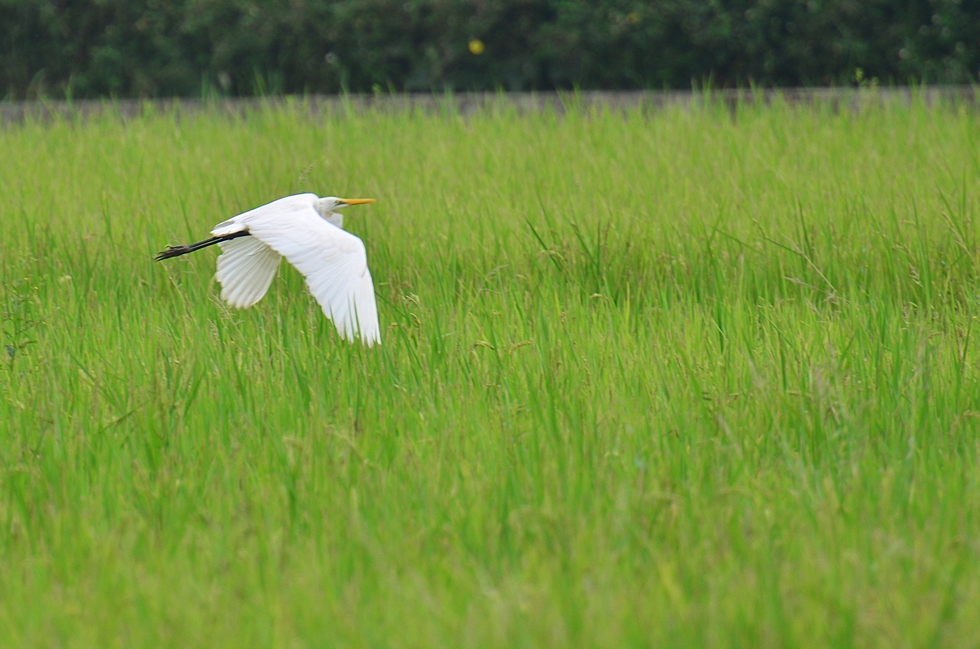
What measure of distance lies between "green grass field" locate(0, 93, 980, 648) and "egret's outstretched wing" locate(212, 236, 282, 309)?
76 millimetres

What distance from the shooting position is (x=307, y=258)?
2766mm

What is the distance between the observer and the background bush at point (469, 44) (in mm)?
7535

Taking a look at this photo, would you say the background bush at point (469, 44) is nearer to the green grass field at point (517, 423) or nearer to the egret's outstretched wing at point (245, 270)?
the green grass field at point (517, 423)

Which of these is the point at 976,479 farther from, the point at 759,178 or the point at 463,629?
the point at 759,178

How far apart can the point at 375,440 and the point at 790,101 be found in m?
4.52

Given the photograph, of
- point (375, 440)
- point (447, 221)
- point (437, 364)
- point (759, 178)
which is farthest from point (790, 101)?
point (375, 440)

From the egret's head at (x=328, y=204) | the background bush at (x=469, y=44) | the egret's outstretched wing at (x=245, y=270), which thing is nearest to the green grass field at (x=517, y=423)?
the egret's outstretched wing at (x=245, y=270)

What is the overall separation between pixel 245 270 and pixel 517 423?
136 centimetres

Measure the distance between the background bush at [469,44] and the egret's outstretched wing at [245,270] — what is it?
4644mm

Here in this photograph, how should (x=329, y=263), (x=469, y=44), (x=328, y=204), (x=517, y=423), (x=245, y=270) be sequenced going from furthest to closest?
(x=469, y=44)
(x=328, y=204)
(x=245, y=270)
(x=329, y=263)
(x=517, y=423)

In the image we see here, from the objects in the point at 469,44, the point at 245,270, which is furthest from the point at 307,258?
the point at 469,44

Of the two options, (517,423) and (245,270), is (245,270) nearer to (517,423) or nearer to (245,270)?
(245,270)

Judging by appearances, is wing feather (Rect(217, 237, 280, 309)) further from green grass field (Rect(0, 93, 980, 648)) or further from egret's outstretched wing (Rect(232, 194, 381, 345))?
egret's outstretched wing (Rect(232, 194, 381, 345))

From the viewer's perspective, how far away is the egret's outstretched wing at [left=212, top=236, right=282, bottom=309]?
3.23 metres
